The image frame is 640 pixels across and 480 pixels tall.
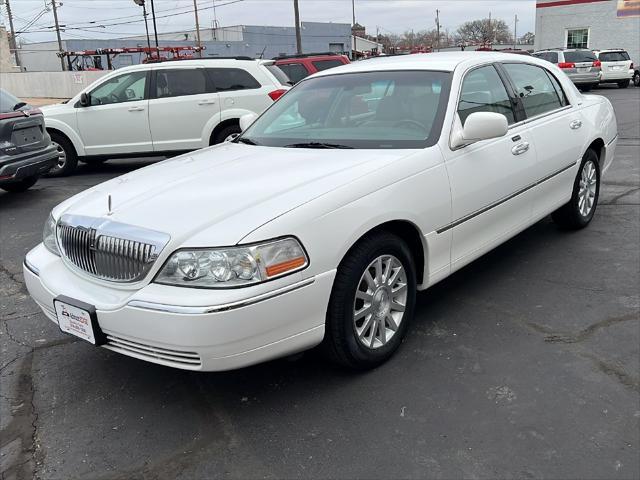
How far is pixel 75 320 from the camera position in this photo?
117 inches

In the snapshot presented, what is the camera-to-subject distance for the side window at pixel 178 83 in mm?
9406

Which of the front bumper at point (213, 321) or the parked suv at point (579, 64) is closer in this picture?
the front bumper at point (213, 321)

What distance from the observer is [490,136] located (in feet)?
12.1

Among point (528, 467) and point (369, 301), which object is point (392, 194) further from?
point (528, 467)

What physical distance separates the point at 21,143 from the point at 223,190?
537cm

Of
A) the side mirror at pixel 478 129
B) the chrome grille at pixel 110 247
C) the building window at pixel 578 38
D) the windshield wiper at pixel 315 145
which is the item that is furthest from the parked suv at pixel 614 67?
the chrome grille at pixel 110 247

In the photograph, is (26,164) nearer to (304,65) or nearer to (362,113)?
(362,113)

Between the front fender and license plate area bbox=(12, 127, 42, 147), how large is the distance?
1548mm

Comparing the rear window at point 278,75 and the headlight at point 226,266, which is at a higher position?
the rear window at point 278,75

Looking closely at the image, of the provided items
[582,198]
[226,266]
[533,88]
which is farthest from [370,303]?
[582,198]

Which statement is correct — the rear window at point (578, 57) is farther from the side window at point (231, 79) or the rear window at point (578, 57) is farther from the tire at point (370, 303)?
the tire at point (370, 303)

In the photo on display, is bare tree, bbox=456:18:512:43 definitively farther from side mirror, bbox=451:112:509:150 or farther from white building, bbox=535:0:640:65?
side mirror, bbox=451:112:509:150

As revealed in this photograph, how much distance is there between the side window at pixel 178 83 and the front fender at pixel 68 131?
56.9 inches

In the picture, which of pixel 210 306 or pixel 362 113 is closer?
pixel 210 306
